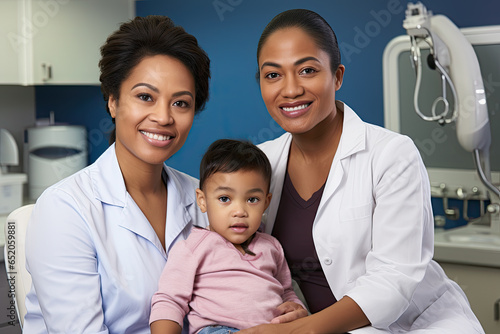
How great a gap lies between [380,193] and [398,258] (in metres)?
0.16

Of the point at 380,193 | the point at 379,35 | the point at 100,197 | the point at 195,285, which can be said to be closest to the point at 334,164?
the point at 380,193

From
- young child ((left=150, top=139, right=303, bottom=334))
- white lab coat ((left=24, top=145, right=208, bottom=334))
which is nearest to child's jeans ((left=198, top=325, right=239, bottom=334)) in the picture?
young child ((left=150, top=139, right=303, bottom=334))

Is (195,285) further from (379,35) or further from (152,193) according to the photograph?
(379,35)

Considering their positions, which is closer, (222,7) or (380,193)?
(380,193)

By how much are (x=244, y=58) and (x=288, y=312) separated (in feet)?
6.99

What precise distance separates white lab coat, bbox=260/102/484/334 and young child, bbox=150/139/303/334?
15 centimetres

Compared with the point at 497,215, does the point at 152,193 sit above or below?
above

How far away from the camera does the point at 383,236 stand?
4.49ft

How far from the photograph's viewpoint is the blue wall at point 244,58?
273cm

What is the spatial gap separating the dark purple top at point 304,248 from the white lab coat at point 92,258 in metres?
0.31

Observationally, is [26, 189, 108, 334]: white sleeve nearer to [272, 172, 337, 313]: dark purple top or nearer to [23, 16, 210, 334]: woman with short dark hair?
[23, 16, 210, 334]: woman with short dark hair

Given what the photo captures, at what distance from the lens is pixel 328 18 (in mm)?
2934

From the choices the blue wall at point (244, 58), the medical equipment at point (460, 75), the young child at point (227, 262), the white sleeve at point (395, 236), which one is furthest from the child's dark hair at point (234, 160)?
the blue wall at point (244, 58)

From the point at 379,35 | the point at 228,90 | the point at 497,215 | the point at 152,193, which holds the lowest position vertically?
the point at 497,215
